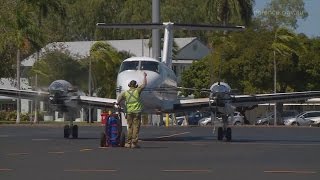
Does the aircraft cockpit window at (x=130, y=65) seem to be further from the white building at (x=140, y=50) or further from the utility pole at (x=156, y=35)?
the white building at (x=140, y=50)

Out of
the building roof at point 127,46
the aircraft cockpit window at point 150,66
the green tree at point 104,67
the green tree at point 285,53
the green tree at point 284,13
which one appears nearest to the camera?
the aircraft cockpit window at point 150,66

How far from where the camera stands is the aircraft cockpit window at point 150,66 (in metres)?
27.5

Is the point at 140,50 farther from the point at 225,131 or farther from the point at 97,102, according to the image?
the point at 225,131

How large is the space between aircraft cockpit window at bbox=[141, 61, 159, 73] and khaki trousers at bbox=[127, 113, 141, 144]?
5.21m

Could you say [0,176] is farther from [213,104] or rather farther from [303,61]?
[303,61]

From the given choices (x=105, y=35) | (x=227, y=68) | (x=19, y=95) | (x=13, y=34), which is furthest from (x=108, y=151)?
(x=105, y=35)

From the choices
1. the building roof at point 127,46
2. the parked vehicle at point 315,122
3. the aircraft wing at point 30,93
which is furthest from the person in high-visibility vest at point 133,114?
the building roof at point 127,46

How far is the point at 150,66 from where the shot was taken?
27.8m

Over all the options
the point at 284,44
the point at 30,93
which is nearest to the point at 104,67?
the point at 284,44

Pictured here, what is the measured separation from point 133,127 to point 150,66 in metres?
6.10

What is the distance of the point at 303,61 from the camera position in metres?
75.4

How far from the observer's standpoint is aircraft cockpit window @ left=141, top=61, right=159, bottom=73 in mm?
27536

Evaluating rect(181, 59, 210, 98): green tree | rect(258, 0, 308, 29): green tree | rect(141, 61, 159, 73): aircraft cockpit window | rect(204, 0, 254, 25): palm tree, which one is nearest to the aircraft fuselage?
rect(141, 61, 159, 73): aircraft cockpit window

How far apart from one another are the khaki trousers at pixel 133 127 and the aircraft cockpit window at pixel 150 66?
5.21m
